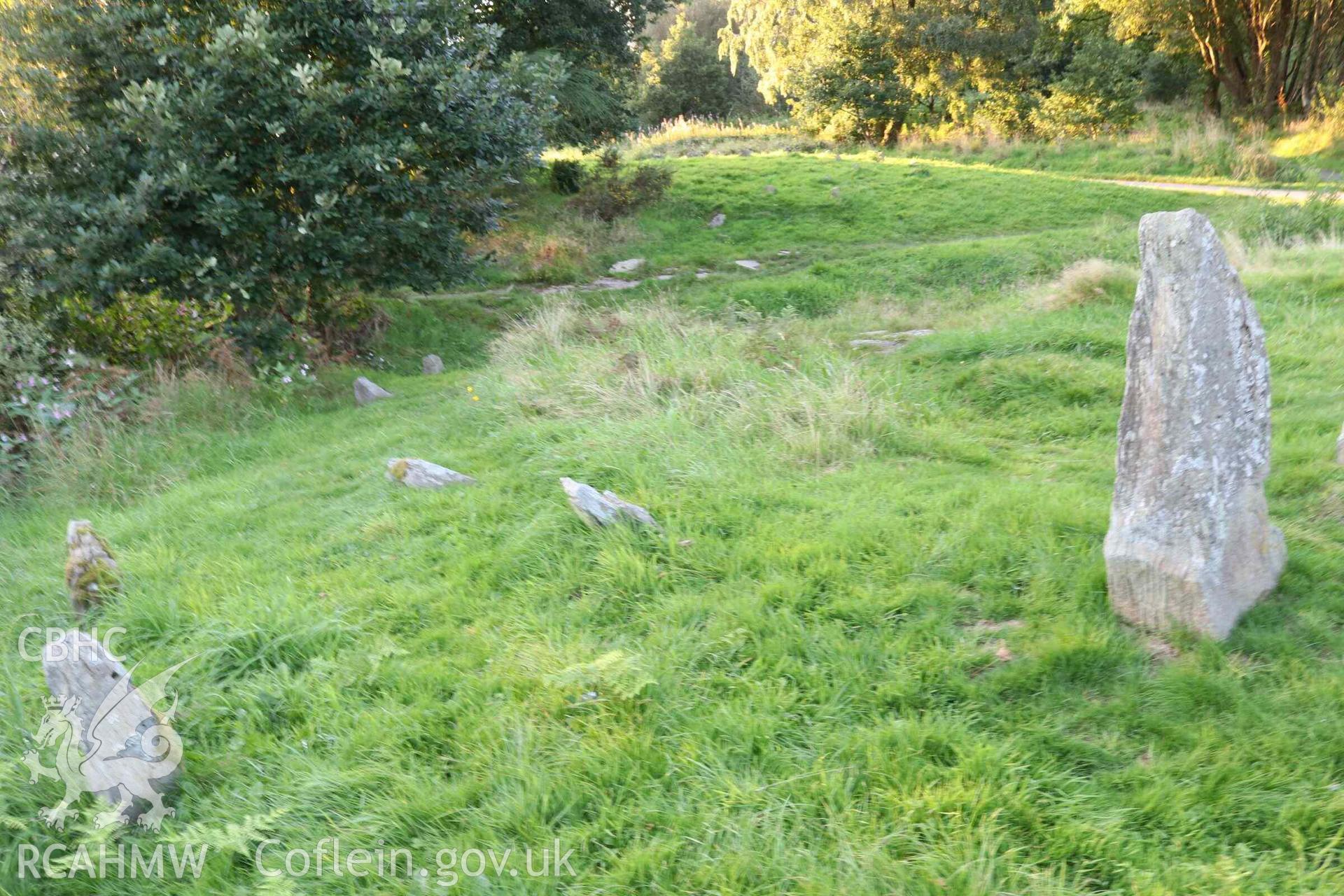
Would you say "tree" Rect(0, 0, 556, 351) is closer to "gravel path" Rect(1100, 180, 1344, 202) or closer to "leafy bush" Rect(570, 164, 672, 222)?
"leafy bush" Rect(570, 164, 672, 222)

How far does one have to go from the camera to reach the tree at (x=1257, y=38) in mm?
22922

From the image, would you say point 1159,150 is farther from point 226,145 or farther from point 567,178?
point 226,145

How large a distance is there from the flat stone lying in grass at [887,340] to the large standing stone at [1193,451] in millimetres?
5437

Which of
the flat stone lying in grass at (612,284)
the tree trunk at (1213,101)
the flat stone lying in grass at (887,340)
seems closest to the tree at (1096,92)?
the tree trunk at (1213,101)

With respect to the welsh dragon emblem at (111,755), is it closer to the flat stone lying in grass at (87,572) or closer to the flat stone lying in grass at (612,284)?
the flat stone lying in grass at (87,572)

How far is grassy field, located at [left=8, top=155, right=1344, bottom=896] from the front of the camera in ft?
9.58

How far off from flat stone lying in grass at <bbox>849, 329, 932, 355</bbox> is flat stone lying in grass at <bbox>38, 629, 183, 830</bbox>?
787 cm

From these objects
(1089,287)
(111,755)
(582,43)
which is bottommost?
(111,755)

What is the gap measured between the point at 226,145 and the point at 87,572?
22.4ft

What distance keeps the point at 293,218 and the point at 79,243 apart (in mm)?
2317

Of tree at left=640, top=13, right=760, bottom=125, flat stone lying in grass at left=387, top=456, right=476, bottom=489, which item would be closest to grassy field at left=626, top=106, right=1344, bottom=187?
tree at left=640, top=13, right=760, bottom=125

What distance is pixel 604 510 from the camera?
511cm

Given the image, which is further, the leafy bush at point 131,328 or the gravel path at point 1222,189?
the gravel path at point 1222,189

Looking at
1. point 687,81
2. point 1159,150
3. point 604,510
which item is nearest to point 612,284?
point 604,510
